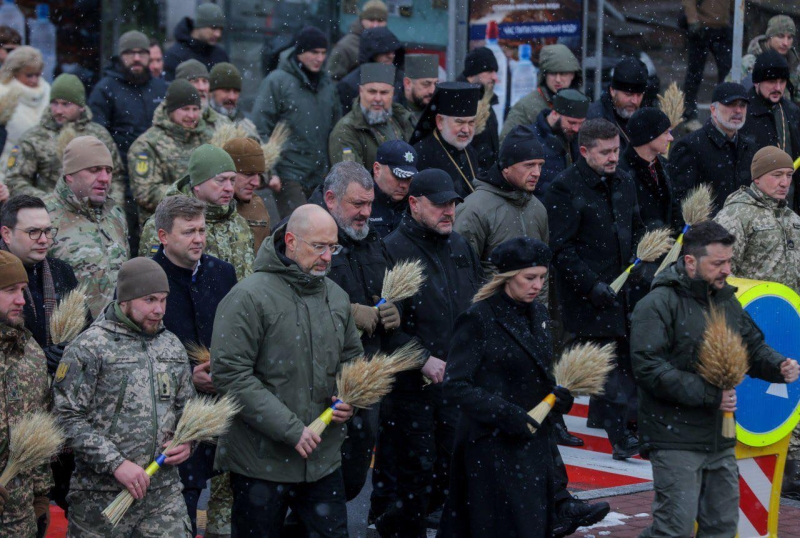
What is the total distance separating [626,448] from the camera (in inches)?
394

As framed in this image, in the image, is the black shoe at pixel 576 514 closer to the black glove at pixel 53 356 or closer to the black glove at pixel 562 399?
the black glove at pixel 562 399

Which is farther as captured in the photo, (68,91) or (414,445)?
(68,91)

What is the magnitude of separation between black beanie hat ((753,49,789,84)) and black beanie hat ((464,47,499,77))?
2571 millimetres

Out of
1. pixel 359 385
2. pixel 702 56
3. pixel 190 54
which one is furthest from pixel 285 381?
pixel 702 56

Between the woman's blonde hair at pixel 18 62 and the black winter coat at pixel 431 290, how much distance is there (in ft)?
19.3

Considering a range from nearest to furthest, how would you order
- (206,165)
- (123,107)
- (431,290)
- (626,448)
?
(431,290) < (206,165) < (626,448) < (123,107)

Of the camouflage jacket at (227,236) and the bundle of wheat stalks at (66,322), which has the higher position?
the camouflage jacket at (227,236)

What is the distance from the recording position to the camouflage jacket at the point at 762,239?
395 inches

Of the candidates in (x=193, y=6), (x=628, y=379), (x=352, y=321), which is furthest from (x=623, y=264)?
(x=193, y=6)

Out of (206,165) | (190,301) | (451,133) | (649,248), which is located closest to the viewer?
(190,301)

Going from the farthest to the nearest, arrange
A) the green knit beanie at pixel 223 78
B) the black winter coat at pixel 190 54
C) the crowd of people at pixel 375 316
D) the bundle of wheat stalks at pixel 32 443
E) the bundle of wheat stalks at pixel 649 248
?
the black winter coat at pixel 190 54, the green knit beanie at pixel 223 78, the bundle of wheat stalks at pixel 649 248, the crowd of people at pixel 375 316, the bundle of wheat stalks at pixel 32 443

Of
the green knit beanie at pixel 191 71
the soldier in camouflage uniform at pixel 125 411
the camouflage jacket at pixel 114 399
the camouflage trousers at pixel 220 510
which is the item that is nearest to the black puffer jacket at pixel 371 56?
the green knit beanie at pixel 191 71

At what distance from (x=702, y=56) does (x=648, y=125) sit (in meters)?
4.53

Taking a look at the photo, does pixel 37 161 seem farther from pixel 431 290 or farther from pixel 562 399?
pixel 562 399
